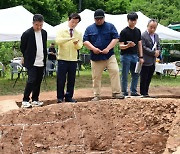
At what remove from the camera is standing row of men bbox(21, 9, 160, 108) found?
8.27 metres

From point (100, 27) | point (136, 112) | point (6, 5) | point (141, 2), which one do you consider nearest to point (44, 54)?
point (100, 27)

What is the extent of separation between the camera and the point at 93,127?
824 cm

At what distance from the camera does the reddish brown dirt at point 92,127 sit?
25.3 feet

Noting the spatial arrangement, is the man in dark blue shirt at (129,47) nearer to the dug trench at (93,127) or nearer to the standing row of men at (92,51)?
the standing row of men at (92,51)

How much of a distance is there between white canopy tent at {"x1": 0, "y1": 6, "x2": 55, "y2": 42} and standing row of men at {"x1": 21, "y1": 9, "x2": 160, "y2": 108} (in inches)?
229

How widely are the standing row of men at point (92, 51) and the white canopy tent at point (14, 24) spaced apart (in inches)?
229

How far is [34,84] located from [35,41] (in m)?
0.79

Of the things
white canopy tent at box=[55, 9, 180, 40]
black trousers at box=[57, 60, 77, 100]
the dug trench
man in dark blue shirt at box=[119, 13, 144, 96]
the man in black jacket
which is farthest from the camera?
white canopy tent at box=[55, 9, 180, 40]

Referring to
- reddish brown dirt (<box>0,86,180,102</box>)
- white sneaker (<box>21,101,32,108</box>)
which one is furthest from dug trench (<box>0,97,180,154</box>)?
reddish brown dirt (<box>0,86,180,102</box>)

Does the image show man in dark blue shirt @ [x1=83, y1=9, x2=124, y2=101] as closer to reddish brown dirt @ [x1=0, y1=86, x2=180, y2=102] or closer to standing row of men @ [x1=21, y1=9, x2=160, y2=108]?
standing row of men @ [x1=21, y1=9, x2=160, y2=108]

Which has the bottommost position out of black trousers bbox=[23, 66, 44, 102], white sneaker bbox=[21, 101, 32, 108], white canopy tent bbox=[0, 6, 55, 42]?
white sneaker bbox=[21, 101, 32, 108]

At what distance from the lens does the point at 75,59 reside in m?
8.64

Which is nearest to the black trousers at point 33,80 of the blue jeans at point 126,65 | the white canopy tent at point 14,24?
the blue jeans at point 126,65

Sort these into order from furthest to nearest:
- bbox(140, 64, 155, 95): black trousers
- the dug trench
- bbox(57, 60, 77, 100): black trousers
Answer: bbox(140, 64, 155, 95): black trousers < bbox(57, 60, 77, 100): black trousers < the dug trench
